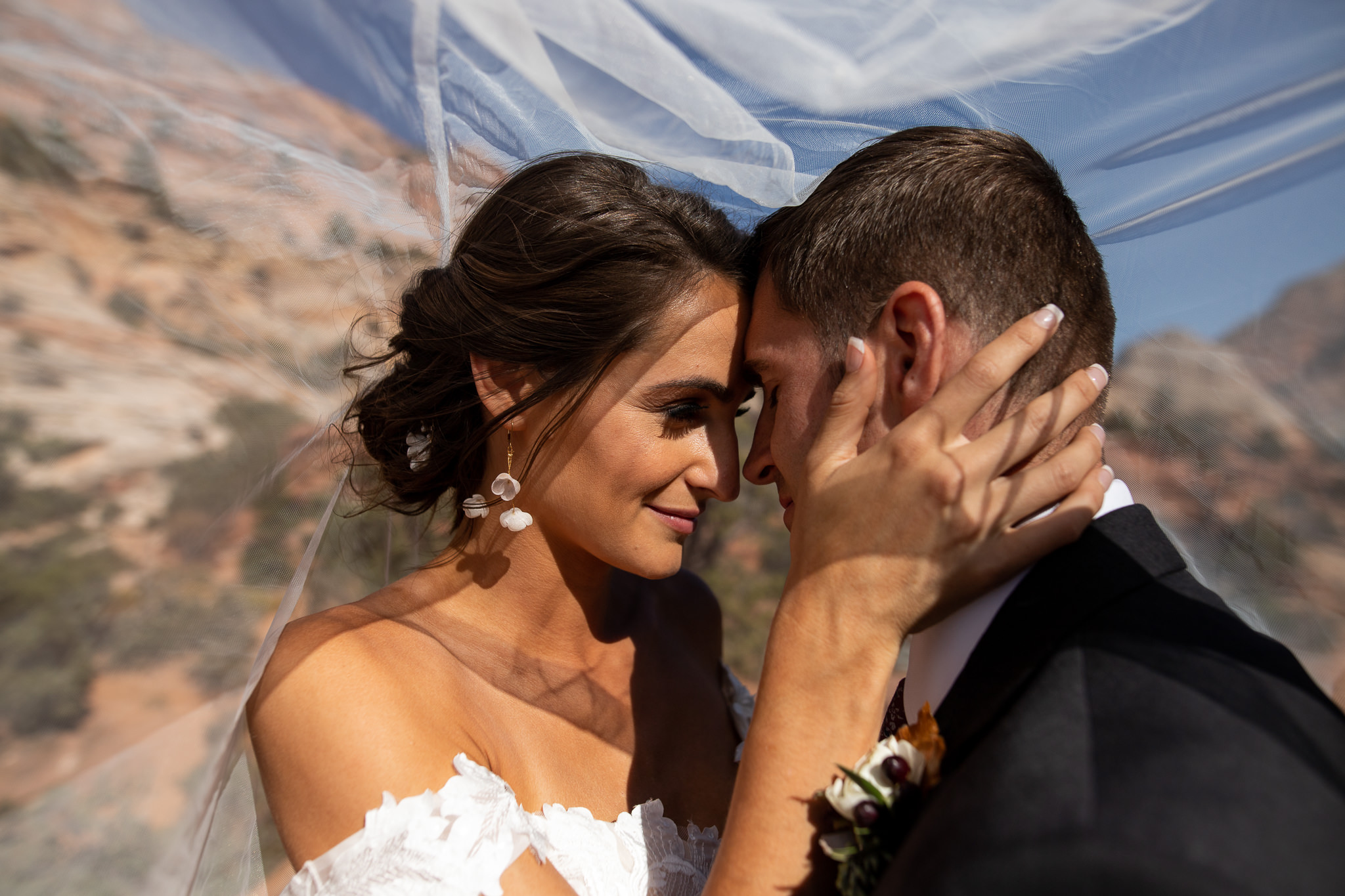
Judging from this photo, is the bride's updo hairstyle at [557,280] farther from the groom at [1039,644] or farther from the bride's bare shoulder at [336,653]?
the bride's bare shoulder at [336,653]

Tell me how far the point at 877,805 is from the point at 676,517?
1.36 meters

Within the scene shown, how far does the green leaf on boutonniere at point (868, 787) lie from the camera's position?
1.69m

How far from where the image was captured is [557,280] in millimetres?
2746

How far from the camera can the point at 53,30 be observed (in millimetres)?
1430

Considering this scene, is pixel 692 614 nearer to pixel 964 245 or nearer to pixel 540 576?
pixel 540 576

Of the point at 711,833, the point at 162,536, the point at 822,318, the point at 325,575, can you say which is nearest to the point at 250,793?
the point at 325,575

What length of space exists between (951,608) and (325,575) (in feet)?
6.91

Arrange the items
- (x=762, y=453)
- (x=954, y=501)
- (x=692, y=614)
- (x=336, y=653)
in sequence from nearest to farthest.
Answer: (x=954, y=501), (x=336, y=653), (x=762, y=453), (x=692, y=614)

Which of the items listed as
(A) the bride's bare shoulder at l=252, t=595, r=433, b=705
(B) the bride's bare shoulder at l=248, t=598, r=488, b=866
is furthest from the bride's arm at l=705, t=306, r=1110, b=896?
(A) the bride's bare shoulder at l=252, t=595, r=433, b=705

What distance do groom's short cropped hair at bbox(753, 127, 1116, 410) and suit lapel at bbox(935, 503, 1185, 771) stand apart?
0.46 metres

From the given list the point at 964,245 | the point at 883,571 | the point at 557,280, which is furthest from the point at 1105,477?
the point at 557,280

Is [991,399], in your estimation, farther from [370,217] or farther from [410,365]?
[410,365]

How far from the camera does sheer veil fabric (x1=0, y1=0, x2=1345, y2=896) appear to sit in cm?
139

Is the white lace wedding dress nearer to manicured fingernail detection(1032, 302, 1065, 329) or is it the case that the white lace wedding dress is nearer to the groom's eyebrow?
the groom's eyebrow
